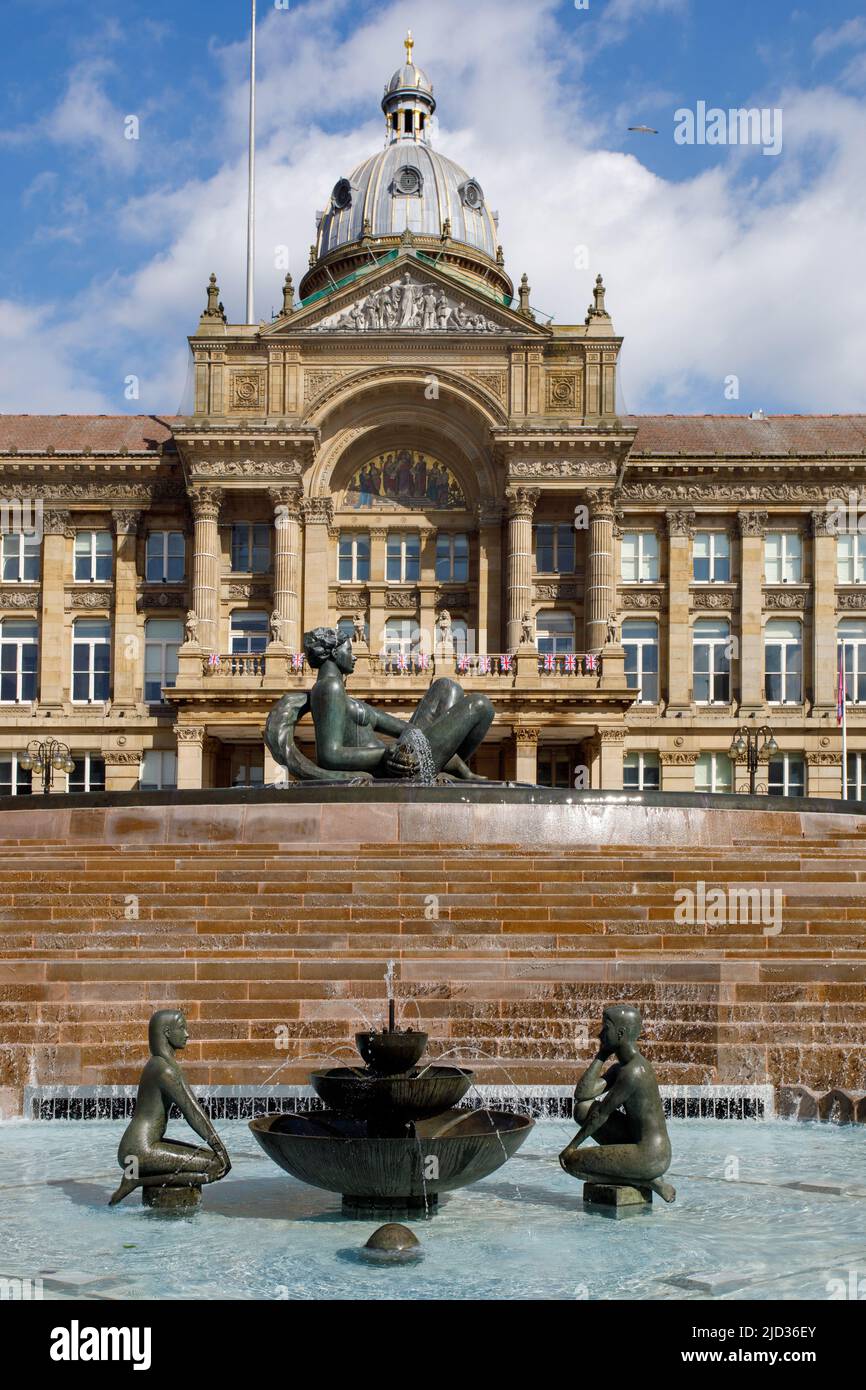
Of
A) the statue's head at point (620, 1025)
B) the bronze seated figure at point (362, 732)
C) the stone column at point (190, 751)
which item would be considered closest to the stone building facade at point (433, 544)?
the stone column at point (190, 751)

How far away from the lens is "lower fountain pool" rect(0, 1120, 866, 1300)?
8016 mm

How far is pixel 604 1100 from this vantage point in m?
9.57

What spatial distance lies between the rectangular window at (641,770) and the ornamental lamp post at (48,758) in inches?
716

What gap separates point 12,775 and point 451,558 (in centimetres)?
1639

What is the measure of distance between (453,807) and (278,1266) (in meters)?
12.8

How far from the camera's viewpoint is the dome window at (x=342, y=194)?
67762 millimetres

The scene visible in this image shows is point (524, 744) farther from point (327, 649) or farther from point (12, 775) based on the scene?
point (327, 649)

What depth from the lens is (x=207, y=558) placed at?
49.1 meters

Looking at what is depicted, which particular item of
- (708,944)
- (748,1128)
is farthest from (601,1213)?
(708,944)

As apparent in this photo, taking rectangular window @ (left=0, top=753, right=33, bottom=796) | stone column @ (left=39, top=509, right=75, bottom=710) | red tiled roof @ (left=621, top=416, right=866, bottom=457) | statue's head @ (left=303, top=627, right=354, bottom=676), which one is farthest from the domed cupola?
statue's head @ (left=303, top=627, right=354, bottom=676)

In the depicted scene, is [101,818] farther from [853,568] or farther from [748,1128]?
[853,568]

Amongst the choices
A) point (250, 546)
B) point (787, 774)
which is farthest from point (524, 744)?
point (250, 546)

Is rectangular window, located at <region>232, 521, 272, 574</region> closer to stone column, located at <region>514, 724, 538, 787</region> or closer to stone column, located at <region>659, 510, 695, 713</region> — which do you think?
stone column, located at <region>514, 724, 538, 787</region>

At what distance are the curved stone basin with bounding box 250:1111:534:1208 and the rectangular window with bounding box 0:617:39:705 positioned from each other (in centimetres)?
4395
